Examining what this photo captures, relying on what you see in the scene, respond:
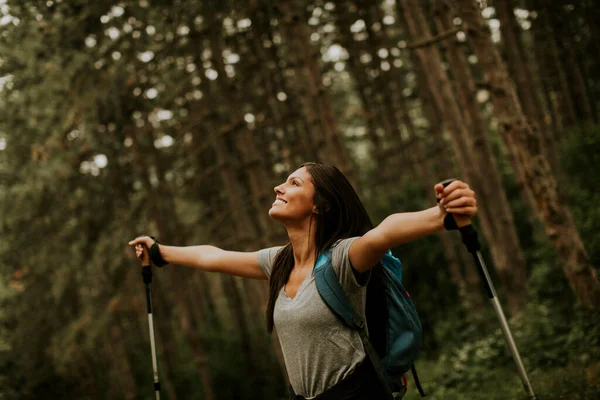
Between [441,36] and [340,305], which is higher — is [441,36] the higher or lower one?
the higher one

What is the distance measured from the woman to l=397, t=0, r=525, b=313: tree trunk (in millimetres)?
7423

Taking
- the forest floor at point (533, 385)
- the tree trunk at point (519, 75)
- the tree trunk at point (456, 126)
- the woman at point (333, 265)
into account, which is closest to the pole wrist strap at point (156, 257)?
the woman at point (333, 265)

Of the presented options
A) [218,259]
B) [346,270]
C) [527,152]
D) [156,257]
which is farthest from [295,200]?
[527,152]

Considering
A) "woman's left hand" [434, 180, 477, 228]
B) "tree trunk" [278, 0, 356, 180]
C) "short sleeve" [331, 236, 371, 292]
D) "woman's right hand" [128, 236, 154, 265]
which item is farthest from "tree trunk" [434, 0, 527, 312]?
"woman's left hand" [434, 180, 477, 228]

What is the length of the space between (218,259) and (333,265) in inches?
46.5

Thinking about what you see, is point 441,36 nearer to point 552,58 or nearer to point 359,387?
point 359,387

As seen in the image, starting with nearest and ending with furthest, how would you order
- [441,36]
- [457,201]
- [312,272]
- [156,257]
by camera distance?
1. [457,201]
2. [312,272]
3. [156,257]
4. [441,36]

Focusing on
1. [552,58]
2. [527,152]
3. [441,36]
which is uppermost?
[552,58]

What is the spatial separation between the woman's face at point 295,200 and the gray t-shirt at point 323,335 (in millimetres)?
299

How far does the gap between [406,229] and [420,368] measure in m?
8.85

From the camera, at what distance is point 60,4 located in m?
8.78

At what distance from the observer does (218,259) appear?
165 inches

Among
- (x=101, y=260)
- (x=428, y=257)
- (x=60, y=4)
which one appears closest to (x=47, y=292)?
(x=101, y=260)

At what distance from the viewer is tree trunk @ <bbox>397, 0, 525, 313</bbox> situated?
1064 cm
